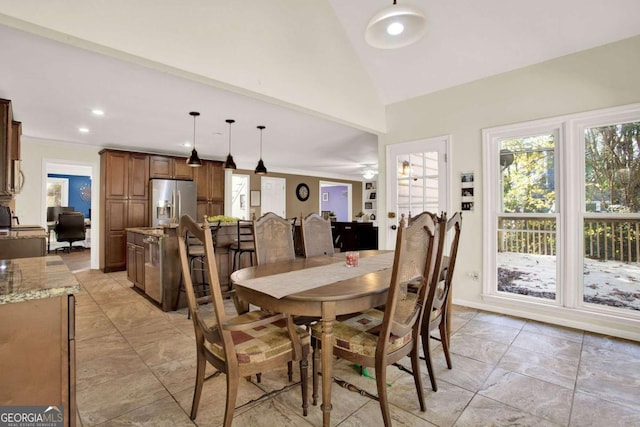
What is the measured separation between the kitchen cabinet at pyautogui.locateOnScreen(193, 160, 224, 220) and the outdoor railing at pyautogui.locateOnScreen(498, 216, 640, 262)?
18.0 ft

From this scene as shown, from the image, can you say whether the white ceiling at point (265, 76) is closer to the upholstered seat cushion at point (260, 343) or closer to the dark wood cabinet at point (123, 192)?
the dark wood cabinet at point (123, 192)

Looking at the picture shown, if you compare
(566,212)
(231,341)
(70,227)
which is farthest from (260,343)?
(70,227)

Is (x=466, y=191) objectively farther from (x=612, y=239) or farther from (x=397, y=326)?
(x=397, y=326)

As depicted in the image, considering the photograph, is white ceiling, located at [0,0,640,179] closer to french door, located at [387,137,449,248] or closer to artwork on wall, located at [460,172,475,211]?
french door, located at [387,137,449,248]

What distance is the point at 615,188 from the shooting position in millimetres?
2840

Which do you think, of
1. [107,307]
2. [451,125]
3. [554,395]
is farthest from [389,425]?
[107,307]

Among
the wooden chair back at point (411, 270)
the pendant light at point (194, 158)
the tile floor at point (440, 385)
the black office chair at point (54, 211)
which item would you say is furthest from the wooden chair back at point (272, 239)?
the black office chair at point (54, 211)

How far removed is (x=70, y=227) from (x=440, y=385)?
357 inches

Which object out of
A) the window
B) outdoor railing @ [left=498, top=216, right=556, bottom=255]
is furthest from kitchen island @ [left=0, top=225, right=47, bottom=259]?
outdoor railing @ [left=498, top=216, right=556, bottom=255]

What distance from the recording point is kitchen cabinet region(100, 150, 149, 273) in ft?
18.4

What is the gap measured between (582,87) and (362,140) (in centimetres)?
313

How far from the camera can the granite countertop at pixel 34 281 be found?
1.07 meters

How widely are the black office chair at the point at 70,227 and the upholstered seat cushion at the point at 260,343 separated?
324 inches

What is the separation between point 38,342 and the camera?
44.6 inches
